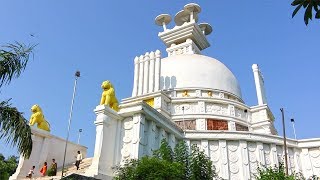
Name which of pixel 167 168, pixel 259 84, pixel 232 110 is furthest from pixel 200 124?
pixel 167 168

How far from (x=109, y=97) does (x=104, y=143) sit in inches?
119

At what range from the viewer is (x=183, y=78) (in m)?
32.4

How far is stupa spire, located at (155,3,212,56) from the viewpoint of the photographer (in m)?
40.5

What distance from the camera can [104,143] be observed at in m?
18.3

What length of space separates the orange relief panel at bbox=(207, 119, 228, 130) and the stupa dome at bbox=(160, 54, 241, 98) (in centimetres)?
393

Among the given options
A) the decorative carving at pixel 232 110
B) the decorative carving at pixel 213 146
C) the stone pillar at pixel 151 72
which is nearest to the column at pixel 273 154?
the decorative carving at pixel 213 146

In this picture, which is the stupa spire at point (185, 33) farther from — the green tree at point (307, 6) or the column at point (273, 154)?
the green tree at point (307, 6)

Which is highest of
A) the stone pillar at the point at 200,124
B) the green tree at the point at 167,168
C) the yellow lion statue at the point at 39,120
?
the stone pillar at the point at 200,124

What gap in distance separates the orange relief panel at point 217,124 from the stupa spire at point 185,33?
40.5 feet

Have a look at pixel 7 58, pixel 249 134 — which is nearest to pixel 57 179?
pixel 7 58

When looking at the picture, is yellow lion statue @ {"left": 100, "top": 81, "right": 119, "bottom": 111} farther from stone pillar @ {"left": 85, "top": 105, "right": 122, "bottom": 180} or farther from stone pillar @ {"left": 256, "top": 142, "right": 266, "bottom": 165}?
stone pillar @ {"left": 256, "top": 142, "right": 266, "bottom": 165}

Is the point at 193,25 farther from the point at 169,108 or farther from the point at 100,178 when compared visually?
the point at 100,178

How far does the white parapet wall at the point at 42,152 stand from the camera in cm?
1900

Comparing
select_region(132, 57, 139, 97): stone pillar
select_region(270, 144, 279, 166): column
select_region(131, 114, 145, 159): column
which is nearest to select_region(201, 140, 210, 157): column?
select_region(270, 144, 279, 166): column
